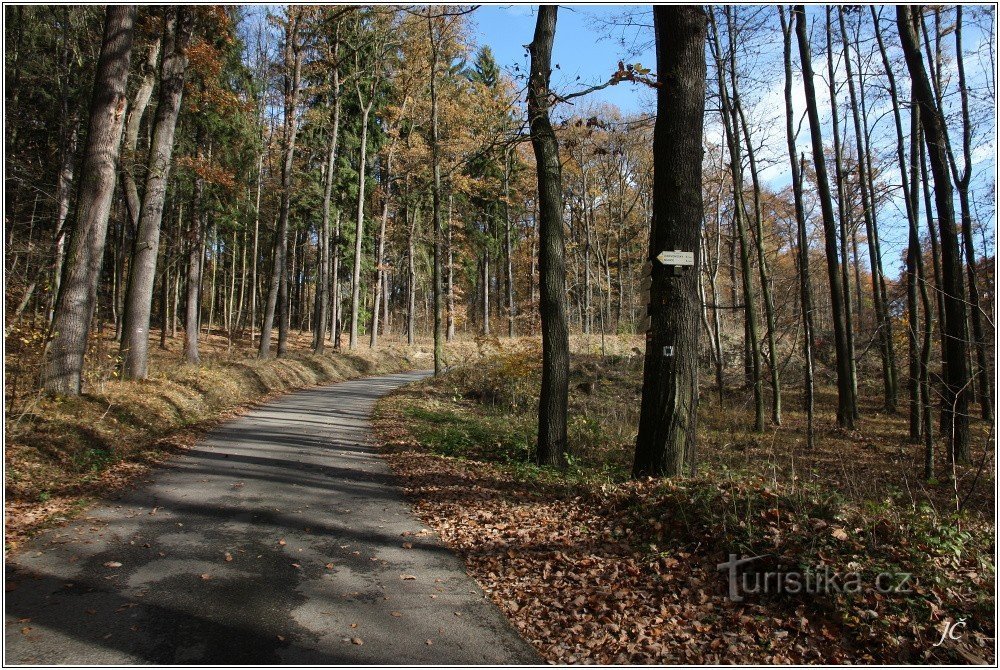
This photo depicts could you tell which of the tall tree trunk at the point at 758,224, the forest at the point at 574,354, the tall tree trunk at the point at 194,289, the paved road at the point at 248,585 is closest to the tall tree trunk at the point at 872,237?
the forest at the point at 574,354

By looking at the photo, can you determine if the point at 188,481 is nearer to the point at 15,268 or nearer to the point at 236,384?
the point at 15,268

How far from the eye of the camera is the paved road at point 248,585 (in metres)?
3.38

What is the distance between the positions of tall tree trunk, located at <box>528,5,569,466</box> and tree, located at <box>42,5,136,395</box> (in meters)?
7.36

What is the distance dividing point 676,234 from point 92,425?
8608 mm

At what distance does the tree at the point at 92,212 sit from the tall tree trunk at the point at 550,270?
7.36 metres

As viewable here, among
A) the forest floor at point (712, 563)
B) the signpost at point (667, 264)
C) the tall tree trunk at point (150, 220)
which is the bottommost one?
the forest floor at point (712, 563)

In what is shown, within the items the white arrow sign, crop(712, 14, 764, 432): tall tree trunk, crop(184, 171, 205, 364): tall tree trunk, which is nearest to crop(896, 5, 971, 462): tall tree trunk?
crop(712, 14, 764, 432): tall tree trunk

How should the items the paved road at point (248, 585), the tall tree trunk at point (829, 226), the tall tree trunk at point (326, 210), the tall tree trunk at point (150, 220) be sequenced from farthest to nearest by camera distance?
the tall tree trunk at point (326, 210), the tall tree trunk at point (829, 226), the tall tree trunk at point (150, 220), the paved road at point (248, 585)

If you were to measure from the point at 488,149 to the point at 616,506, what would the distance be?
16.1 feet

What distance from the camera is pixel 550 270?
28.0 ft

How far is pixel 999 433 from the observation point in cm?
589

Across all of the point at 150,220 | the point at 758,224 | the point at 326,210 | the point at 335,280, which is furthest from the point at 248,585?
the point at 335,280

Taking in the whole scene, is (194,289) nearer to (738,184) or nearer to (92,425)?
(92,425)

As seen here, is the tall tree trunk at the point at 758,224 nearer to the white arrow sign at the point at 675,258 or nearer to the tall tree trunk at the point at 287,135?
the white arrow sign at the point at 675,258
